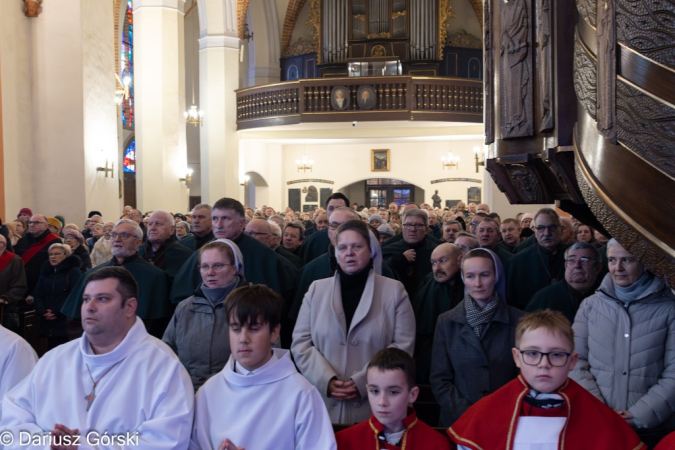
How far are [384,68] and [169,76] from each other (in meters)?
8.04

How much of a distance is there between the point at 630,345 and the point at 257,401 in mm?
1900

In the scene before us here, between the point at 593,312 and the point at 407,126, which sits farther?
the point at 407,126

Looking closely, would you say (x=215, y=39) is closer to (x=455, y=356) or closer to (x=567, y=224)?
(x=567, y=224)

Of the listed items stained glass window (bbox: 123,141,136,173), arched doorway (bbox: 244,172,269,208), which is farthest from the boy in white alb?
stained glass window (bbox: 123,141,136,173)

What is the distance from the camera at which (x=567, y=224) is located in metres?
7.11

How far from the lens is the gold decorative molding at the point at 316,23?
23406 mm

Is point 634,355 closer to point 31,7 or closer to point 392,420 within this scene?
point 392,420

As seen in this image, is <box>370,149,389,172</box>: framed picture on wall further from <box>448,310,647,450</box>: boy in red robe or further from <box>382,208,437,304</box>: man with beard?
<box>448,310,647,450</box>: boy in red robe

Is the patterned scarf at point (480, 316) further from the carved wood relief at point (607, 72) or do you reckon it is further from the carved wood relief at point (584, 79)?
the carved wood relief at point (607, 72)

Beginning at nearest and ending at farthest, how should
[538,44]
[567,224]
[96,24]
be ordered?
[538,44] < [567,224] < [96,24]

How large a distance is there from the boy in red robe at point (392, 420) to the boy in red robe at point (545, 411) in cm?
17

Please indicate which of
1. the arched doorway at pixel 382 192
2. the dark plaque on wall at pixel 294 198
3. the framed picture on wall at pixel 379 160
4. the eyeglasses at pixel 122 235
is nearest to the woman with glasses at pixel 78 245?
the eyeglasses at pixel 122 235

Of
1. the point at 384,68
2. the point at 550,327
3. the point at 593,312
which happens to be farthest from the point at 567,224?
the point at 384,68

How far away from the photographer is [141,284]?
5.25 m
